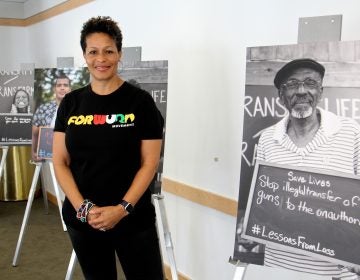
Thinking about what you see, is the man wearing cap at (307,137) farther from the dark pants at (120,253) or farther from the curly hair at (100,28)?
the curly hair at (100,28)

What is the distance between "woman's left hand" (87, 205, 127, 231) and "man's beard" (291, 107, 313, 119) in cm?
68

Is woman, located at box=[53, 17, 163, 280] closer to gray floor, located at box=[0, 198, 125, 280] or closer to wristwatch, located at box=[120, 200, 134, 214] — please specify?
wristwatch, located at box=[120, 200, 134, 214]

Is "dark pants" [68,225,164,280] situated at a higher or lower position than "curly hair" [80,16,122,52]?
lower

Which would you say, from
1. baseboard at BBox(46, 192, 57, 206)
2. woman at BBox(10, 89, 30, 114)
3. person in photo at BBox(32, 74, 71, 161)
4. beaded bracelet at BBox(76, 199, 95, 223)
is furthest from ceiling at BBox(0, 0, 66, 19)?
beaded bracelet at BBox(76, 199, 95, 223)

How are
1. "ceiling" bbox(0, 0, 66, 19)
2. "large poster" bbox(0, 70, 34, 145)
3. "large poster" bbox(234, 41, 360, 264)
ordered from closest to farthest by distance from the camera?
"large poster" bbox(234, 41, 360, 264), "large poster" bbox(0, 70, 34, 145), "ceiling" bbox(0, 0, 66, 19)

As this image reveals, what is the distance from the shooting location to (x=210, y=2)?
2.34m

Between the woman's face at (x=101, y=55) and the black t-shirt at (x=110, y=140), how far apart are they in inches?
2.8

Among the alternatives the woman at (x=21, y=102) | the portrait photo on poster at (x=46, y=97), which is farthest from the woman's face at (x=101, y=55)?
the woman at (x=21, y=102)

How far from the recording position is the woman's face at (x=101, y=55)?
1.60 m

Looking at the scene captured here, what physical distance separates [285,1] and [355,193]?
1015 mm

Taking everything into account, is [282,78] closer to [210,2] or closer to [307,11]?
[307,11]

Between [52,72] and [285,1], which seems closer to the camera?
[285,1]

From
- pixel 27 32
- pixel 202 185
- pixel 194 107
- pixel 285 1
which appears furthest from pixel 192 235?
pixel 27 32

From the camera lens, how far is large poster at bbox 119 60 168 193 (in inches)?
89.0
